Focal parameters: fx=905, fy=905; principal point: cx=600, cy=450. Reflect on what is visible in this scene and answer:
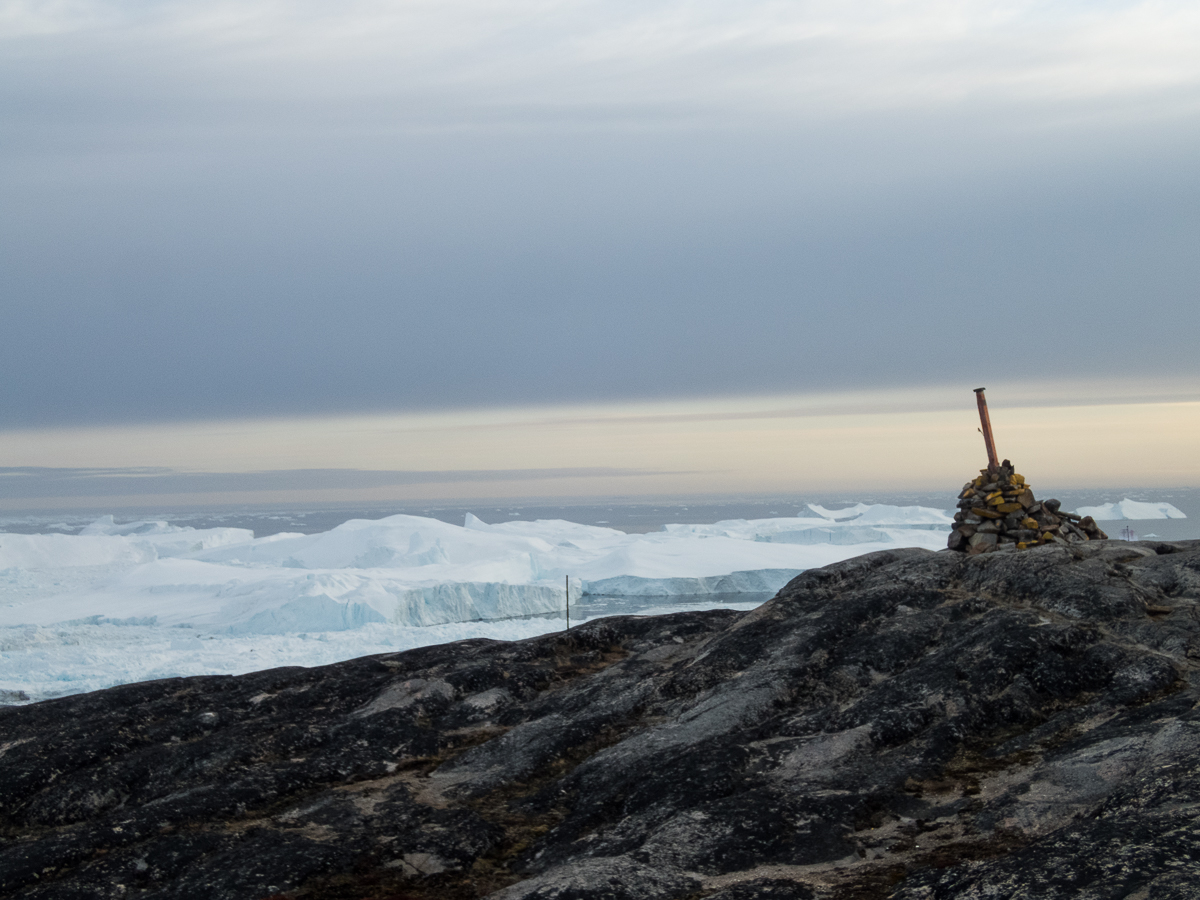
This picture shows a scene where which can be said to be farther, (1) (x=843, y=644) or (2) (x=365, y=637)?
(2) (x=365, y=637)

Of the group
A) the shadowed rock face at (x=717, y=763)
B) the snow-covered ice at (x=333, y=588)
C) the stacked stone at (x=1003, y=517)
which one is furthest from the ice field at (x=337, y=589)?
the stacked stone at (x=1003, y=517)

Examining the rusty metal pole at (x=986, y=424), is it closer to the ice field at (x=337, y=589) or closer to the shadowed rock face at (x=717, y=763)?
the shadowed rock face at (x=717, y=763)

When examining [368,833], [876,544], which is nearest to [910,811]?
[368,833]

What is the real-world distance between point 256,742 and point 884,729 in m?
6.54

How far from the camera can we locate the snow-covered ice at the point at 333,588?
1501 inches

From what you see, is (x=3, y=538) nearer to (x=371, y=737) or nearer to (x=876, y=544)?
(x=876, y=544)

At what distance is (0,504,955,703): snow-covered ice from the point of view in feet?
125

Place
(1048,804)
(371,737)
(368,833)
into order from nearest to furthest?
(1048,804) → (368,833) → (371,737)

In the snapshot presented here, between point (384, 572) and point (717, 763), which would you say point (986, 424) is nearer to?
point (717, 763)

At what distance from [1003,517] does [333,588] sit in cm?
3876

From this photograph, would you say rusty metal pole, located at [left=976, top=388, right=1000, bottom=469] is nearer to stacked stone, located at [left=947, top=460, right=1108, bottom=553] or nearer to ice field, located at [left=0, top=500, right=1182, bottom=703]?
stacked stone, located at [left=947, top=460, right=1108, bottom=553]

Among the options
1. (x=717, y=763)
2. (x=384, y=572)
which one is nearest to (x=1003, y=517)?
(x=717, y=763)

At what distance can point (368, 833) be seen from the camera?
7398 millimetres

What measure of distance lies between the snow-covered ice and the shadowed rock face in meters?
26.4
